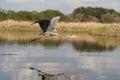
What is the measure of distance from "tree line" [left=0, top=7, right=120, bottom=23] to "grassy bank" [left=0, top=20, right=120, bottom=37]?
9546mm

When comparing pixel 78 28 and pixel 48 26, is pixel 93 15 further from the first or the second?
pixel 48 26

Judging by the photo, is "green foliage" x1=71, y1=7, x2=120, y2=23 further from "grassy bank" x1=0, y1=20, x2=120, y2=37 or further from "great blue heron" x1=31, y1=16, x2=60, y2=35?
"great blue heron" x1=31, y1=16, x2=60, y2=35

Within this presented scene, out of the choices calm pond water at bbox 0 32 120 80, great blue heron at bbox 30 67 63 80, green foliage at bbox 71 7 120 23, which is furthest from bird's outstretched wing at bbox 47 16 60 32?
green foliage at bbox 71 7 120 23

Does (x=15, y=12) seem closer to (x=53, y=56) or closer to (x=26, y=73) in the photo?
(x=53, y=56)

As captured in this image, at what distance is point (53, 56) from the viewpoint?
18.3 meters

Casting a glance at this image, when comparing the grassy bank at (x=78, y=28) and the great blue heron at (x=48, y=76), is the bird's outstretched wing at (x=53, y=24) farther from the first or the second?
the grassy bank at (x=78, y=28)

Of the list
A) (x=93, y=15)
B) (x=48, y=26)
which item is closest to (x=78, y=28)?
(x=93, y=15)

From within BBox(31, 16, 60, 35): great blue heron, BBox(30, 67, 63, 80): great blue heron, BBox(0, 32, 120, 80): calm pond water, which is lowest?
BBox(30, 67, 63, 80): great blue heron

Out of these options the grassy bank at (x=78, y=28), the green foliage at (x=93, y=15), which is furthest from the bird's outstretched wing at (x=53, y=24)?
the green foliage at (x=93, y=15)

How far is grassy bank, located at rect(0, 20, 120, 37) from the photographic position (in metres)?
36.4

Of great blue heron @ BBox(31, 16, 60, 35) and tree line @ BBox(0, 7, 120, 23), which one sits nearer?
great blue heron @ BBox(31, 16, 60, 35)

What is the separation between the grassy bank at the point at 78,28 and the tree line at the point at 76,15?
9.55 m

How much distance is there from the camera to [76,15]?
62.8m

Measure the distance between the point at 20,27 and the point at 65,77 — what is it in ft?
92.1
